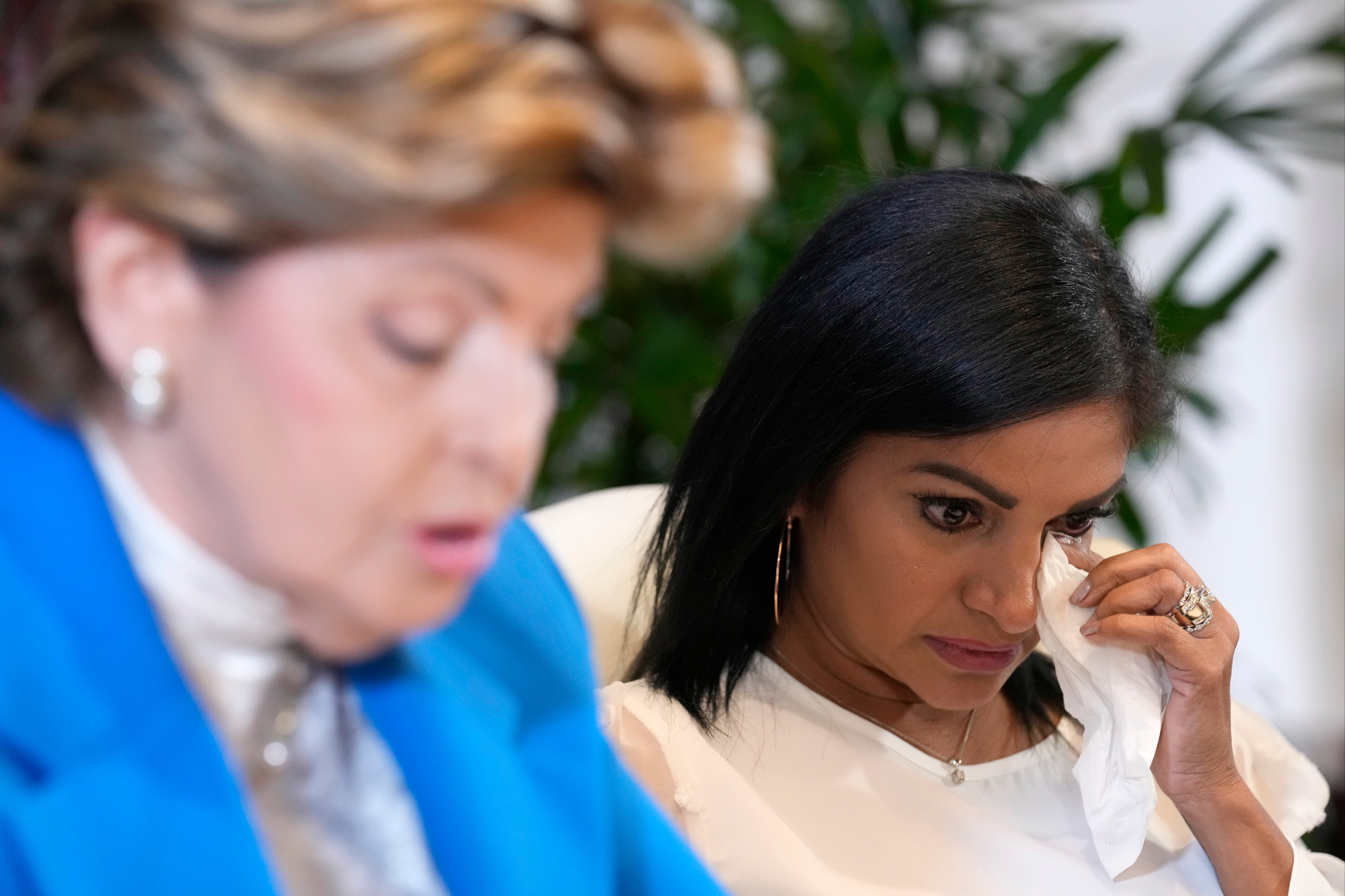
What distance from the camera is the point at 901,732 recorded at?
1.30m

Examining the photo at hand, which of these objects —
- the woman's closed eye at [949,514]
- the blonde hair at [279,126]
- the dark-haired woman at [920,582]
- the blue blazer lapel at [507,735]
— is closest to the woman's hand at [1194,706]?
the dark-haired woman at [920,582]

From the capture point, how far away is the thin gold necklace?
1287mm

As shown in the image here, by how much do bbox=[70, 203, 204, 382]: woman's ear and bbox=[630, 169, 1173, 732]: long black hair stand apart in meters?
0.72

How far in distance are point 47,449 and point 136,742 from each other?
120mm

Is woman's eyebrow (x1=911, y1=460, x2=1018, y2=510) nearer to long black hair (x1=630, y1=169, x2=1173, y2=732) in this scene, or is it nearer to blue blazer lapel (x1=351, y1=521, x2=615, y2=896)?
long black hair (x1=630, y1=169, x2=1173, y2=732)

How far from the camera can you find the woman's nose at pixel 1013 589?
1.08 m

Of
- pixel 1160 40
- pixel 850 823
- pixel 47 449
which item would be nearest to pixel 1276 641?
pixel 1160 40

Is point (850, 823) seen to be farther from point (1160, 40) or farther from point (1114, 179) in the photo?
point (1160, 40)

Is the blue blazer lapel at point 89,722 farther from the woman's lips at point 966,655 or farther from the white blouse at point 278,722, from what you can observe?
the woman's lips at point 966,655

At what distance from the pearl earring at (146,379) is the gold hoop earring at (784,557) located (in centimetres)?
80

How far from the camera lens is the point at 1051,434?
1074 mm

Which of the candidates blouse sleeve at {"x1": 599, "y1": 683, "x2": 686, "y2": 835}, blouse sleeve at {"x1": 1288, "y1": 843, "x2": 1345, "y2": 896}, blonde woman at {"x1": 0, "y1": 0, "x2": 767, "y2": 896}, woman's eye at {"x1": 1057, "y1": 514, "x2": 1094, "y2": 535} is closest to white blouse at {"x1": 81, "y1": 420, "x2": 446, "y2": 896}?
blonde woman at {"x1": 0, "y1": 0, "x2": 767, "y2": 896}

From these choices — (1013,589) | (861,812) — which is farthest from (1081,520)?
(861,812)

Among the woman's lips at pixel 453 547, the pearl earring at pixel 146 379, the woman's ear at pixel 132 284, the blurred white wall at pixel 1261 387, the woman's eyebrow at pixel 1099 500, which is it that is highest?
the woman's ear at pixel 132 284
